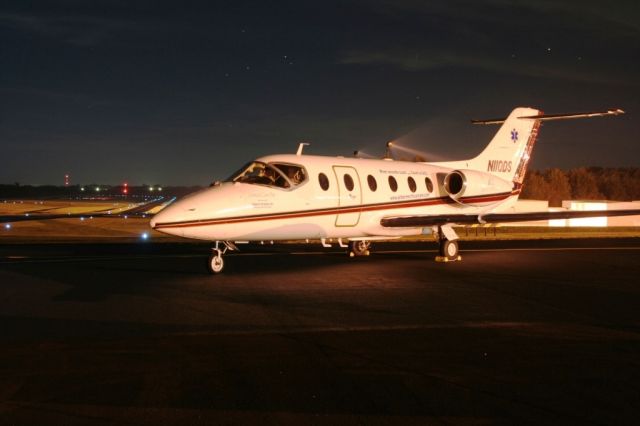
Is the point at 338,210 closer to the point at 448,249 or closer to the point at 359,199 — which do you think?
the point at 359,199

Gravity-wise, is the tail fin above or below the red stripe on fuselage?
above

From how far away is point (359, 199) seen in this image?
19.0m

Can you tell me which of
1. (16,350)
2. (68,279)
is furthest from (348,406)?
(68,279)

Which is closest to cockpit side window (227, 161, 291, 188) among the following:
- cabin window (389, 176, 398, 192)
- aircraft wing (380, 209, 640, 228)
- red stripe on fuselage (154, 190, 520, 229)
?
red stripe on fuselage (154, 190, 520, 229)

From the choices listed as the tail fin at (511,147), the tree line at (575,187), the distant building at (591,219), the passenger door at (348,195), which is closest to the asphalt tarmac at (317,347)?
the passenger door at (348,195)

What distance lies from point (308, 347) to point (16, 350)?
3631 millimetres

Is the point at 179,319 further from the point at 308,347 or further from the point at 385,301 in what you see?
the point at 385,301

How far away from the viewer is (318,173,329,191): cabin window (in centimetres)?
1802

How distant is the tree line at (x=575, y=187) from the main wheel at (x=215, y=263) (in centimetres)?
7969

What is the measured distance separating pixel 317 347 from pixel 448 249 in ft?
40.0

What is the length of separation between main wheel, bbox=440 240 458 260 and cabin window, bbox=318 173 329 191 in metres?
4.32

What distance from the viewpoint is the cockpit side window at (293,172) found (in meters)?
17.2

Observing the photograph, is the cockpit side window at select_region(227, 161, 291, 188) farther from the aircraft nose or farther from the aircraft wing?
the aircraft wing

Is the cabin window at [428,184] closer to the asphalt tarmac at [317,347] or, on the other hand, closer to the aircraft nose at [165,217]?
the asphalt tarmac at [317,347]
